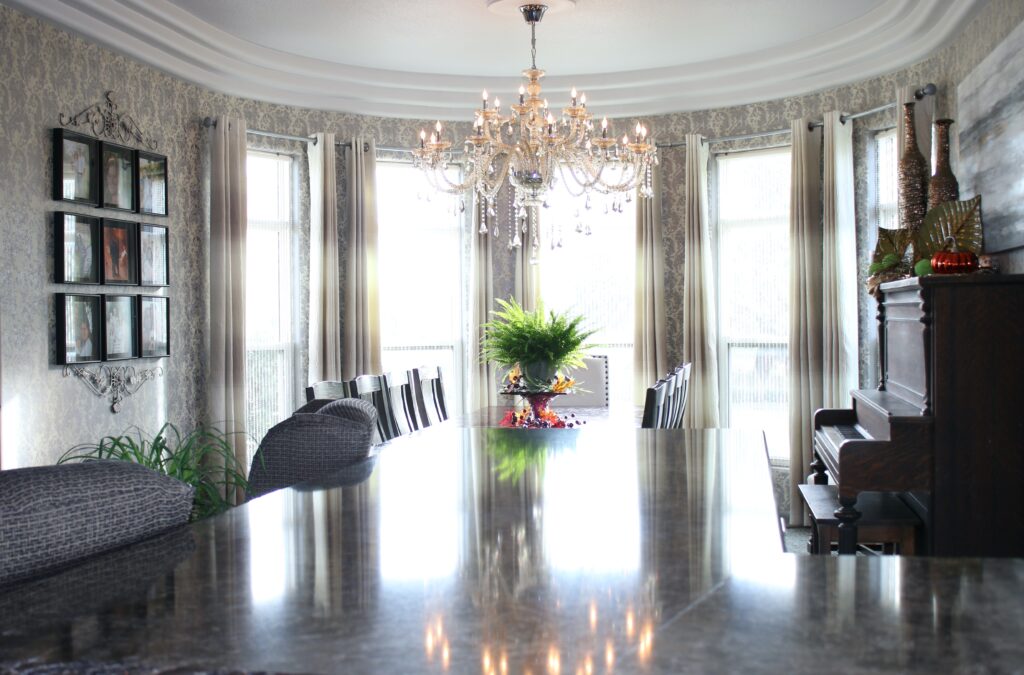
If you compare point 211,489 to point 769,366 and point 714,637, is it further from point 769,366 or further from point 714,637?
point 769,366

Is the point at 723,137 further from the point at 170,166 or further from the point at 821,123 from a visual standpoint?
the point at 170,166

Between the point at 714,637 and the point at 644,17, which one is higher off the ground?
the point at 644,17

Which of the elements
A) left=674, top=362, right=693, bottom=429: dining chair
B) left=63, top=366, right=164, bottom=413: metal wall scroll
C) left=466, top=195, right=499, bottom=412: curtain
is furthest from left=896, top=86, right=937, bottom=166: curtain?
left=63, top=366, right=164, bottom=413: metal wall scroll

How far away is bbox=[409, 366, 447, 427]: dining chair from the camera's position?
5.44 metres

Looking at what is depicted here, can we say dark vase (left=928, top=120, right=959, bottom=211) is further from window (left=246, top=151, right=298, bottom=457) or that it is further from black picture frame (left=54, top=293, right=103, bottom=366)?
black picture frame (left=54, top=293, right=103, bottom=366)

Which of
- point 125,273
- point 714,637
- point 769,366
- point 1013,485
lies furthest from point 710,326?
point 714,637

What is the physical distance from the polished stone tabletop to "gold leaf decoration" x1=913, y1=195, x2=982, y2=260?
3.30 meters

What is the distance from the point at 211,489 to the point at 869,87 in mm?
4943

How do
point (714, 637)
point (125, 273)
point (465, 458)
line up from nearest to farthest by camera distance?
point (714, 637) < point (465, 458) < point (125, 273)

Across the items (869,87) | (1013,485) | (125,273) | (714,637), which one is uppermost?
(869,87)

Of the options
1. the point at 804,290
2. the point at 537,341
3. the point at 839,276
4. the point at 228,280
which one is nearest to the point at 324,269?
the point at 228,280

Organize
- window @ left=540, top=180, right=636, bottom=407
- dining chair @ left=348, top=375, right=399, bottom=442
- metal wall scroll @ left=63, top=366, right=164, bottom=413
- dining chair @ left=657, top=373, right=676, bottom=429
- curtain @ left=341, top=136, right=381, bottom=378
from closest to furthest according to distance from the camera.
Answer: dining chair @ left=657, top=373, right=676, bottom=429, dining chair @ left=348, top=375, right=399, bottom=442, metal wall scroll @ left=63, top=366, right=164, bottom=413, curtain @ left=341, top=136, right=381, bottom=378, window @ left=540, top=180, right=636, bottom=407

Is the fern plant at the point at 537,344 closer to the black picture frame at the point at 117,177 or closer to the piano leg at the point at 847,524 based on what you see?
the piano leg at the point at 847,524

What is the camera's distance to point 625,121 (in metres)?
6.92
